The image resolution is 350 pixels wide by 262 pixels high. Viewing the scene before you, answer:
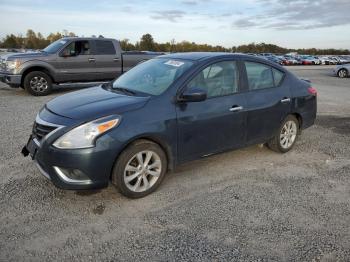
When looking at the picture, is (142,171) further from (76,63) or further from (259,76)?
(76,63)

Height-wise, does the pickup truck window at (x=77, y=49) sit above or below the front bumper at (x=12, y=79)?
above

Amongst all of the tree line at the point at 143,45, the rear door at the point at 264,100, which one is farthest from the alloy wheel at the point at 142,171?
the tree line at the point at 143,45

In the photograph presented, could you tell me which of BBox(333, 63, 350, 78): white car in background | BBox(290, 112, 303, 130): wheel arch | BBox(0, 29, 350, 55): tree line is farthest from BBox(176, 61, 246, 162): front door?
BBox(0, 29, 350, 55): tree line

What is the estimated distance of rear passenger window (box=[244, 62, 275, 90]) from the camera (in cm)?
527

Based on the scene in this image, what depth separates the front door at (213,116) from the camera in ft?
14.7

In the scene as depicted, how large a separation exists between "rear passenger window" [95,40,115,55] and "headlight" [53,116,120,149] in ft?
29.1

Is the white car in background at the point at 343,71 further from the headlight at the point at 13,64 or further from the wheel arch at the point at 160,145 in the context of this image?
the wheel arch at the point at 160,145

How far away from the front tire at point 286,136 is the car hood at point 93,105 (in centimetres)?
254

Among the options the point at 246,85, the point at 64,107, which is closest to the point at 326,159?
the point at 246,85

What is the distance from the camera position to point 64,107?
4.26 m

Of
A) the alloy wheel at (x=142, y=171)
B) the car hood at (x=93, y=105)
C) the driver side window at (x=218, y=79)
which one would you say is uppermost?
the driver side window at (x=218, y=79)

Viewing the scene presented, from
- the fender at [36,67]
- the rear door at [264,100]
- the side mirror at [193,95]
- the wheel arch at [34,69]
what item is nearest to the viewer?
the side mirror at [193,95]

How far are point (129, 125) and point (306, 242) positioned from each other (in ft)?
6.87

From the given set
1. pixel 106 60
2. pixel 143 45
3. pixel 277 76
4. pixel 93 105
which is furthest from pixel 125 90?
pixel 143 45
